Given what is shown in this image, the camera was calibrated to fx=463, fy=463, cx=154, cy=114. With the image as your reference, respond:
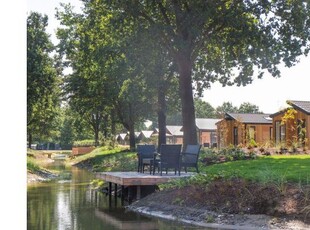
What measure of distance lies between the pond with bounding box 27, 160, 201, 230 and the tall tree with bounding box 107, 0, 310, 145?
8.11 meters

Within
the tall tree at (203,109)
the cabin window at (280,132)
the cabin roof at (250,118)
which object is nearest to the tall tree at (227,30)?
the cabin window at (280,132)

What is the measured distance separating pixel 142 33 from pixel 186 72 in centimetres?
275

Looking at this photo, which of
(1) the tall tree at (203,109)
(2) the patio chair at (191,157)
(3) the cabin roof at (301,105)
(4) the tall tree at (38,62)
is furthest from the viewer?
(1) the tall tree at (203,109)

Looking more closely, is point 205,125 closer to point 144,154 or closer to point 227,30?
point 227,30

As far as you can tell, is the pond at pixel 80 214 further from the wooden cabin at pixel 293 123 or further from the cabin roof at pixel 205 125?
the cabin roof at pixel 205 125

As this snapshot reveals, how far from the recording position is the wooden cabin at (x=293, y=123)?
89.1ft

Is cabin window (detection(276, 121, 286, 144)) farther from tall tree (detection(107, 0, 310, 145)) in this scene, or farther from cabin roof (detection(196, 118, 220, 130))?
cabin roof (detection(196, 118, 220, 130))

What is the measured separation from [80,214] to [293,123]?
69.7ft

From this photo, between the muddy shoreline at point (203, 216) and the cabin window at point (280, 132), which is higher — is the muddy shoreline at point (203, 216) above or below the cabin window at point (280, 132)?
below

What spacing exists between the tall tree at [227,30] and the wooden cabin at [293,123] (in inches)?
235

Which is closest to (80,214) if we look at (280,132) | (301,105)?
(301,105)

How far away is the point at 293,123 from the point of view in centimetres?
2945
